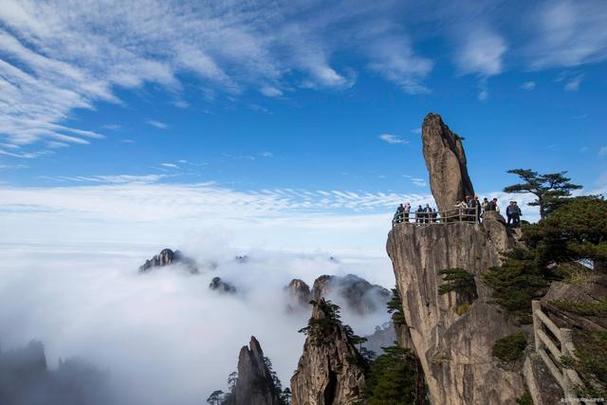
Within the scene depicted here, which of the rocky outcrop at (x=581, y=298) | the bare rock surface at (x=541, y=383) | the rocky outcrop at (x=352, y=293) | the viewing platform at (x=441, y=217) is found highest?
the viewing platform at (x=441, y=217)

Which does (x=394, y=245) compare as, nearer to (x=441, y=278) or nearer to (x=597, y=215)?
(x=441, y=278)

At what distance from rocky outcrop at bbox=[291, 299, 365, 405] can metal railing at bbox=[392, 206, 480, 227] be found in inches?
669

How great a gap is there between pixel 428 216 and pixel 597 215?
21.0 m

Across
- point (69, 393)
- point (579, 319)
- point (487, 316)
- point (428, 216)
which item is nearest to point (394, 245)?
point (428, 216)

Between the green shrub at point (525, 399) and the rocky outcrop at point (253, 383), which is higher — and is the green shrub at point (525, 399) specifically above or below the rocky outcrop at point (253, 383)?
above

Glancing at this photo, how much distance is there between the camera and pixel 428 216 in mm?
36719

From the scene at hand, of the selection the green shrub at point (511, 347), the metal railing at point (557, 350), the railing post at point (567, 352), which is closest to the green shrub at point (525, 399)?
the green shrub at point (511, 347)

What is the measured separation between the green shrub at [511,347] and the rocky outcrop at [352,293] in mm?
131588

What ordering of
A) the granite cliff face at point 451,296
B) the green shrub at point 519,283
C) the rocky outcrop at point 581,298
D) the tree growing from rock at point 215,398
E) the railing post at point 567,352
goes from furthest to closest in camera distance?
the tree growing from rock at point 215,398
the granite cliff face at point 451,296
the green shrub at point 519,283
the rocky outcrop at point 581,298
the railing post at point 567,352

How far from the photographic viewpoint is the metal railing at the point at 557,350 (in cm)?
1236

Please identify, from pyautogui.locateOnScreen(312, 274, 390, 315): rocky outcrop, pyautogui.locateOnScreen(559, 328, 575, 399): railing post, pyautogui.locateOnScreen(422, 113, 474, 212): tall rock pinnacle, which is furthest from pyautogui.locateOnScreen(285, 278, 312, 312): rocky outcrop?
pyautogui.locateOnScreen(559, 328, 575, 399): railing post

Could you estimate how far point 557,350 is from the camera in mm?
13703

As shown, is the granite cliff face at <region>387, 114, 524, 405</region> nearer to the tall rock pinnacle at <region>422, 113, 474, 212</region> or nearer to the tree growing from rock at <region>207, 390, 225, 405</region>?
the tall rock pinnacle at <region>422, 113, 474, 212</region>

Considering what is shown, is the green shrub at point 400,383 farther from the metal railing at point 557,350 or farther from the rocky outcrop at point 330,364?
the metal railing at point 557,350
